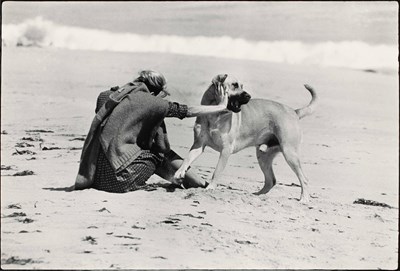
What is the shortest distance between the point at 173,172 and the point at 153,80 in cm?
103

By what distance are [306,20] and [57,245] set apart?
11214mm

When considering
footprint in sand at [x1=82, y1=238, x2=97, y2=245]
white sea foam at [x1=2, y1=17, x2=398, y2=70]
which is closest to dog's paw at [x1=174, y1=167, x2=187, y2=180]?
footprint in sand at [x1=82, y1=238, x2=97, y2=245]

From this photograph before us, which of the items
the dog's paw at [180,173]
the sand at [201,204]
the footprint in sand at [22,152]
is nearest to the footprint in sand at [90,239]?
the sand at [201,204]

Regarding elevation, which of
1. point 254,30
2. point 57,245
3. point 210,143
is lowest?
point 57,245

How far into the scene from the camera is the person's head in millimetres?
6828

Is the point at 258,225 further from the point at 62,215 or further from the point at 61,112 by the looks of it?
the point at 61,112

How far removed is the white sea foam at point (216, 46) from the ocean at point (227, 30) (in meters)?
0.02

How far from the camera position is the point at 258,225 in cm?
580

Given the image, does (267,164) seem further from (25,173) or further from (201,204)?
(25,173)

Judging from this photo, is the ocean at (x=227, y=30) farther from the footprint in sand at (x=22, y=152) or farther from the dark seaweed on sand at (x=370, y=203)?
the dark seaweed on sand at (x=370, y=203)

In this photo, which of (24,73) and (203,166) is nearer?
(203,166)

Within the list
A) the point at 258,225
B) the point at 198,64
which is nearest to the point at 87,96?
the point at 198,64

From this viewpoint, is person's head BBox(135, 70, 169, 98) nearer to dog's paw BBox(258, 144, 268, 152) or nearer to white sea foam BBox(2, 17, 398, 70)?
dog's paw BBox(258, 144, 268, 152)

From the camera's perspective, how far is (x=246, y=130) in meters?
7.14
